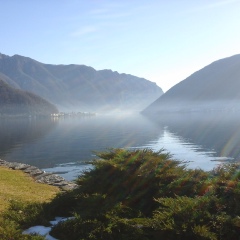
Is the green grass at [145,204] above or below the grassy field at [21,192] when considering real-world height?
above

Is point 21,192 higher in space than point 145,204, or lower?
lower

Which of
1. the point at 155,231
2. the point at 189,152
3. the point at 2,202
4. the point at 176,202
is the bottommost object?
the point at 189,152

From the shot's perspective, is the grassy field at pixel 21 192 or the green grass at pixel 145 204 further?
the grassy field at pixel 21 192

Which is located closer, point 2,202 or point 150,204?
point 150,204

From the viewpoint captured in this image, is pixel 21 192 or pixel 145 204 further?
pixel 21 192

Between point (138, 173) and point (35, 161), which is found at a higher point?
point (138, 173)

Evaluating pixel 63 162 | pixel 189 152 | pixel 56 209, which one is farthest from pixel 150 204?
pixel 189 152

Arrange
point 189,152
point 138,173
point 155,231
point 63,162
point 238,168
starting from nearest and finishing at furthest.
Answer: point 155,231
point 238,168
point 138,173
point 63,162
point 189,152

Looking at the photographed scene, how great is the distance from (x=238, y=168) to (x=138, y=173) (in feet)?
13.2

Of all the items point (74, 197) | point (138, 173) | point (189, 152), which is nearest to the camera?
point (138, 173)

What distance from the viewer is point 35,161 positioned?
195 feet

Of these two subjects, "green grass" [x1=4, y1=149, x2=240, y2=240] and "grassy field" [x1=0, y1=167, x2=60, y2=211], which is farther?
"grassy field" [x1=0, y1=167, x2=60, y2=211]

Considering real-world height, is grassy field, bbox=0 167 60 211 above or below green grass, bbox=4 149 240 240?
below

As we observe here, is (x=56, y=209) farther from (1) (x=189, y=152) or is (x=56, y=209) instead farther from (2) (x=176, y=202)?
(1) (x=189, y=152)
